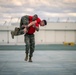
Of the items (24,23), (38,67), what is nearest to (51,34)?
(24,23)

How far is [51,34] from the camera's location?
183 feet

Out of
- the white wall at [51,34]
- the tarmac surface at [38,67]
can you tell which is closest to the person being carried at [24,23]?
the tarmac surface at [38,67]

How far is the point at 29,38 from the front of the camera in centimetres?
1032

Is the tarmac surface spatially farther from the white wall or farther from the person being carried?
the white wall

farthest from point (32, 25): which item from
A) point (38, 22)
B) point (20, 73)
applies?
point (20, 73)

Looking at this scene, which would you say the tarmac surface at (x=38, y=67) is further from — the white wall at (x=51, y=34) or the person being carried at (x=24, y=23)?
the white wall at (x=51, y=34)

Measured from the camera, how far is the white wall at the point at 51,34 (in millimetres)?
54500

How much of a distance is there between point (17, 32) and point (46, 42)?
150ft

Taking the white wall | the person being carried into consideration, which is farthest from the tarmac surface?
the white wall

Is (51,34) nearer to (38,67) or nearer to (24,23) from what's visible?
(24,23)

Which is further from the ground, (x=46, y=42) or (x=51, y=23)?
(x=51, y=23)

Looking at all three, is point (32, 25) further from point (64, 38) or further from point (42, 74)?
point (64, 38)

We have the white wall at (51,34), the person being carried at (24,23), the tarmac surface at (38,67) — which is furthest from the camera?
the white wall at (51,34)

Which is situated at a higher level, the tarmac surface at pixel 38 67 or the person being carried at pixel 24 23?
the person being carried at pixel 24 23
